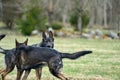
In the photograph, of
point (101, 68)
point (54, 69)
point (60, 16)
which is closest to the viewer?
point (54, 69)

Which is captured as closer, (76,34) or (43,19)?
(76,34)

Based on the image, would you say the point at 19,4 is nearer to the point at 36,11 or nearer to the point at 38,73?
the point at 36,11

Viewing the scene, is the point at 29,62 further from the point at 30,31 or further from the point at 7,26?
the point at 7,26

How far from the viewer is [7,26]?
5512 centimetres

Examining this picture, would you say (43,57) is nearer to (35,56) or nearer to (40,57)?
(40,57)

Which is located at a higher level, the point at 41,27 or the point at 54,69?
the point at 54,69

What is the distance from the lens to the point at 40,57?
34.1ft

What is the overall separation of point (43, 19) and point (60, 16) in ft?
170

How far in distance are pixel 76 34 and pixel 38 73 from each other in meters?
28.4

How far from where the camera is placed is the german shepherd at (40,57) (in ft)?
33.8

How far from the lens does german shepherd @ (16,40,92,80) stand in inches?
405

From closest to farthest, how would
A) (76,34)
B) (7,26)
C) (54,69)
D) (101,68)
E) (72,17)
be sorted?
(54,69) → (101,68) → (76,34) → (72,17) → (7,26)

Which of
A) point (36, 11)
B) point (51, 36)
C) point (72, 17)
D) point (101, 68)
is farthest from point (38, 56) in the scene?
point (72, 17)

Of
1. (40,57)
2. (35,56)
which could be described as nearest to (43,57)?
(40,57)
